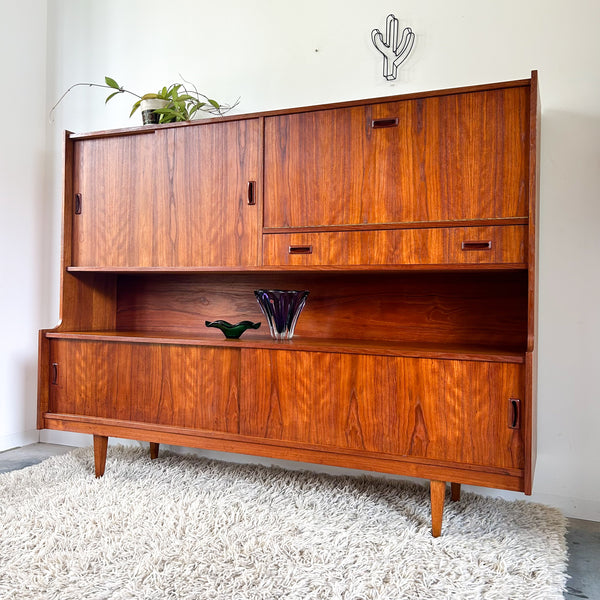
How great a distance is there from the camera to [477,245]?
1593 mm

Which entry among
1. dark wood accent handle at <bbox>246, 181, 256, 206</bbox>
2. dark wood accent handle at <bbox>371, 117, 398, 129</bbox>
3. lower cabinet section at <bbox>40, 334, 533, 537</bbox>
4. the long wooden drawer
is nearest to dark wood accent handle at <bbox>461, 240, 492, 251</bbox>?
the long wooden drawer

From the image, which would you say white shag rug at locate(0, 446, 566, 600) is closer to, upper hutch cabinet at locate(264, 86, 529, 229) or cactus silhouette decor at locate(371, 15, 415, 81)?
upper hutch cabinet at locate(264, 86, 529, 229)

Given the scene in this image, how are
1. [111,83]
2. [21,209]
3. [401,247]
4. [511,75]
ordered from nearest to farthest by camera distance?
[401,247] < [511,75] < [111,83] < [21,209]

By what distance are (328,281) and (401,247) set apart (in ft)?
1.67

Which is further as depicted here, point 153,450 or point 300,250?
point 153,450

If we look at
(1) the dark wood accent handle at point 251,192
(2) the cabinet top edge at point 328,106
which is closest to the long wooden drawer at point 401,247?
(1) the dark wood accent handle at point 251,192

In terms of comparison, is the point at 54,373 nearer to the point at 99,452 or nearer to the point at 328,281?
the point at 99,452

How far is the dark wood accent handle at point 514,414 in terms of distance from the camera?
1.47m

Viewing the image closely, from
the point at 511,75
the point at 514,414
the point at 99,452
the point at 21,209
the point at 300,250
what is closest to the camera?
the point at 514,414

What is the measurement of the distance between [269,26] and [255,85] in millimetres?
250

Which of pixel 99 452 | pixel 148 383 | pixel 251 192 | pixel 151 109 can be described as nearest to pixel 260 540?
pixel 148 383

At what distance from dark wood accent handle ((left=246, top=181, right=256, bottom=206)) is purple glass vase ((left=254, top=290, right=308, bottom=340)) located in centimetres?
31

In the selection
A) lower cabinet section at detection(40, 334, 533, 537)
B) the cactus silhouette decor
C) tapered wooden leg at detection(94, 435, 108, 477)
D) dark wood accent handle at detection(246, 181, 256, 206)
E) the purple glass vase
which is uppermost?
the cactus silhouette decor

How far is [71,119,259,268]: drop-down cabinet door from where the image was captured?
6.20 ft
